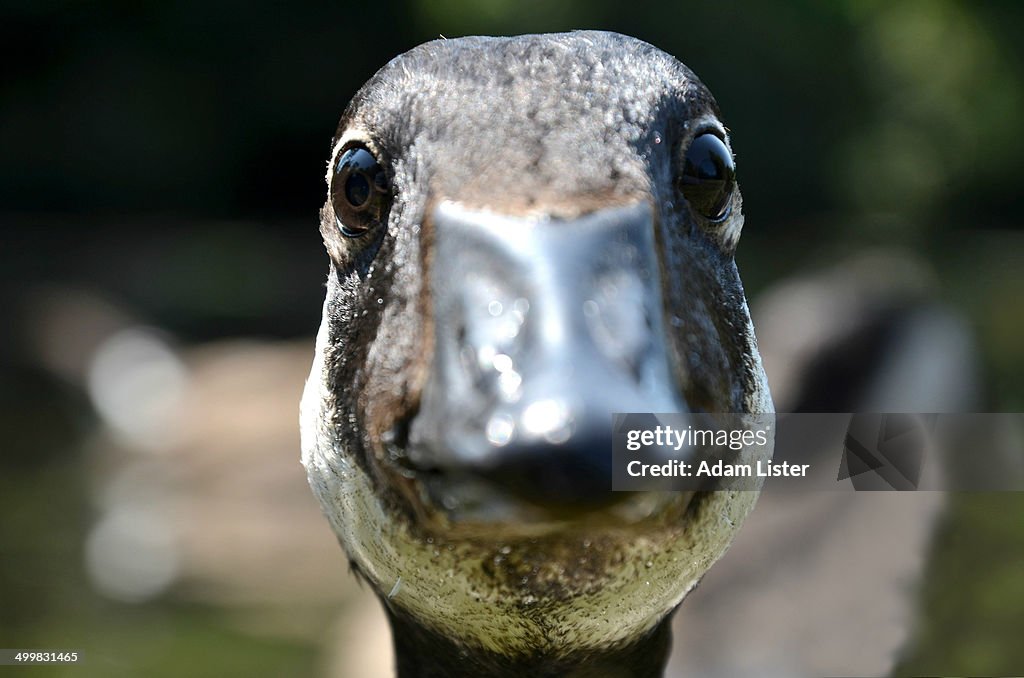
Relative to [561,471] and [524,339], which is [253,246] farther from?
[561,471]

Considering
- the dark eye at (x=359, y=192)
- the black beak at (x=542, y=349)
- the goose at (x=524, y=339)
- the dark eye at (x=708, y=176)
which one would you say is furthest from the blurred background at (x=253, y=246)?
the black beak at (x=542, y=349)

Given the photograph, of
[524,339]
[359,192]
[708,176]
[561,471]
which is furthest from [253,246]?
[561,471]

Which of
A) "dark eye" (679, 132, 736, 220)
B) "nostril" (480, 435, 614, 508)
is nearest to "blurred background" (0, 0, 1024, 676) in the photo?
"dark eye" (679, 132, 736, 220)

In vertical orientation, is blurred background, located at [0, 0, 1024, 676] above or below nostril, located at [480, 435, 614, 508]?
above

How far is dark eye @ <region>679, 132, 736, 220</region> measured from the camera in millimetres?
2311

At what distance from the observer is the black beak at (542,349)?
1.58 m

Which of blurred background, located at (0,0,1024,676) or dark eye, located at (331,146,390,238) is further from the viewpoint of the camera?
blurred background, located at (0,0,1024,676)

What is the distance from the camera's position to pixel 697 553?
230 centimetres

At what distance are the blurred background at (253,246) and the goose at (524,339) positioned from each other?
22.4 feet

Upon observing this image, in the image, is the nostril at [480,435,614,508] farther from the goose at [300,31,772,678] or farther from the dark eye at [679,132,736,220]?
the dark eye at [679,132,736,220]

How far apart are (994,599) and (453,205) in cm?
831

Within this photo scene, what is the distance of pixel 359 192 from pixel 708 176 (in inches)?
30.8

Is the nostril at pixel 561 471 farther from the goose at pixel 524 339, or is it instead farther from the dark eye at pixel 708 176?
the dark eye at pixel 708 176

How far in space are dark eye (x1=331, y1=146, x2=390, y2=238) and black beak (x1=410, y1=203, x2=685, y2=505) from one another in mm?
466
